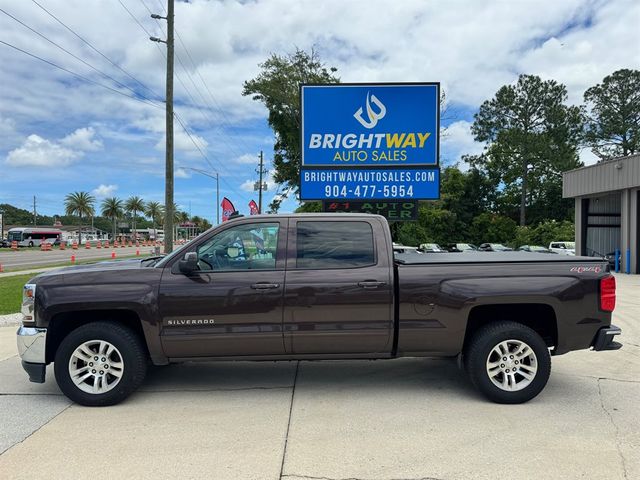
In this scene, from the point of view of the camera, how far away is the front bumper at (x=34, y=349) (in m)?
4.44

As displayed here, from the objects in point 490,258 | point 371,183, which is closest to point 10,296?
point 371,183

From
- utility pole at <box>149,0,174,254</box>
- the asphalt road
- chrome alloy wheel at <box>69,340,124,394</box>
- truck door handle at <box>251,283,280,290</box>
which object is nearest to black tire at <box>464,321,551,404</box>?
truck door handle at <box>251,283,280,290</box>

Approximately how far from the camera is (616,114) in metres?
52.6

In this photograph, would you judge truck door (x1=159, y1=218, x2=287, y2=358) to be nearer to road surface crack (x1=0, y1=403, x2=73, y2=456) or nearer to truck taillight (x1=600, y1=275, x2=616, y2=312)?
road surface crack (x1=0, y1=403, x2=73, y2=456)

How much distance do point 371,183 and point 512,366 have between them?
18.8 feet

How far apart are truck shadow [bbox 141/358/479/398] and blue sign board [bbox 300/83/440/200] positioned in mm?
4538

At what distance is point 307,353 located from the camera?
179 inches

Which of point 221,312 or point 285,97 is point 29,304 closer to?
point 221,312

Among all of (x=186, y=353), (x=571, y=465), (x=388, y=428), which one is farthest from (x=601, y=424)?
(x=186, y=353)

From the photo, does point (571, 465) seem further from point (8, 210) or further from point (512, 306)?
point (8, 210)

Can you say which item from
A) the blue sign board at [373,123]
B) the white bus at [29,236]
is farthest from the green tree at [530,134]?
the white bus at [29,236]

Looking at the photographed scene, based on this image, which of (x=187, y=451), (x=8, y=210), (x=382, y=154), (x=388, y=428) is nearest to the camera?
(x=187, y=451)

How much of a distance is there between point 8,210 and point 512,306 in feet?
536

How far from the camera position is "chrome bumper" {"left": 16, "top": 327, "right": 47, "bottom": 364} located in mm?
4438
